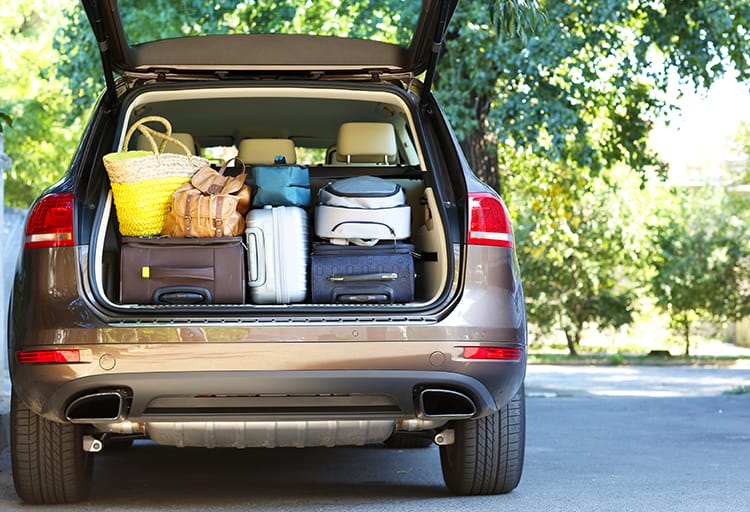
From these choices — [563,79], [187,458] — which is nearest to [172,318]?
[187,458]

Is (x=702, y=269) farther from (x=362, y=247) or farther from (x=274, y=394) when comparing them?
(x=274, y=394)

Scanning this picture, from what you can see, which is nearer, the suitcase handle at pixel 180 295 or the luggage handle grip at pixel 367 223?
the suitcase handle at pixel 180 295

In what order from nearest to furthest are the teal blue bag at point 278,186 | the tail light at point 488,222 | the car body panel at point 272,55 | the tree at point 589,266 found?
the tail light at point 488,222, the teal blue bag at point 278,186, the car body panel at point 272,55, the tree at point 589,266

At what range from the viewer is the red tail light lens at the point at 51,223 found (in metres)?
4.86

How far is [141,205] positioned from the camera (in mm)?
5246

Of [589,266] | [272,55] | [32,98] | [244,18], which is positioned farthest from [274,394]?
[589,266]

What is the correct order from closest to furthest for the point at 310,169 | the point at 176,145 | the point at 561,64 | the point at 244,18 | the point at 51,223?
the point at 51,223
the point at 310,169
the point at 176,145
the point at 561,64
the point at 244,18

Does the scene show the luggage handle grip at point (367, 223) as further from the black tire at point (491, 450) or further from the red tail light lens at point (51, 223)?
the red tail light lens at point (51, 223)

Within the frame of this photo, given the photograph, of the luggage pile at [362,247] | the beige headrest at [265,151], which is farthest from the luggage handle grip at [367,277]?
the beige headrest at [265,151]

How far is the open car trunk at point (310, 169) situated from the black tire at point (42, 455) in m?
0.56

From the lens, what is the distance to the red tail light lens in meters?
4.86

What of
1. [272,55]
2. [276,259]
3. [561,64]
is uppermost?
[561,64]

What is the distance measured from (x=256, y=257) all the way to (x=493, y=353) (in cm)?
102

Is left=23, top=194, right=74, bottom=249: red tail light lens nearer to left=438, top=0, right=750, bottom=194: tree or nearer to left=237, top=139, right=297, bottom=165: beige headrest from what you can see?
left=237, top=139, right=297, bottom=165: beige headrest
